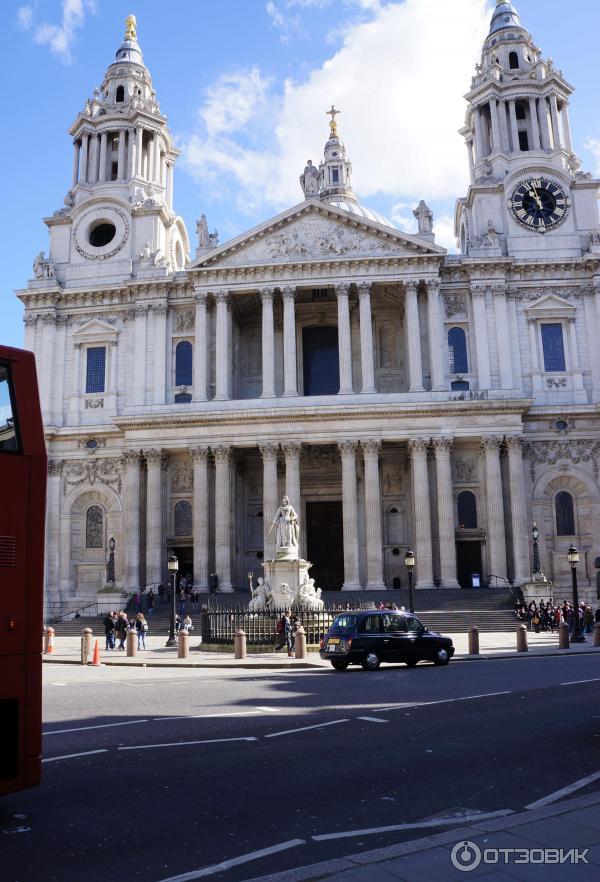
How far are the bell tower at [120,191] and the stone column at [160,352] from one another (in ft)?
9.15

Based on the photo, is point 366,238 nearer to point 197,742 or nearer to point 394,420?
point 394,420

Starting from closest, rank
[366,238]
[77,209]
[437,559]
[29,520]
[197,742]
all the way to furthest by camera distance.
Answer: [29,520] → [197,742] → [437,559] → [366,238] → [77,209]

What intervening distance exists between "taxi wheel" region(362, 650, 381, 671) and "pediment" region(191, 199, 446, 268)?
3095 cm

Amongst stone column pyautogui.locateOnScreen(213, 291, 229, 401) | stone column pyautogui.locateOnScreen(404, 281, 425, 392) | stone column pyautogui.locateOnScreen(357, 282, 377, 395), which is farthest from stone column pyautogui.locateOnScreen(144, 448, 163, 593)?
stone column pyautogui.locateOnScreen(404, 281, 425, 392)

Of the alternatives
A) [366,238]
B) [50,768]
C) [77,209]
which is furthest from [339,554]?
[50,768]

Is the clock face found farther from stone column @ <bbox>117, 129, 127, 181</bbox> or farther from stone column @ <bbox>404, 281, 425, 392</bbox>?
stone column @ <bbox>117, 129, 127, 181</bbox>

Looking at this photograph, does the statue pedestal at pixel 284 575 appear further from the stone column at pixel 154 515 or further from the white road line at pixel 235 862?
the white road line at pixel 235 862

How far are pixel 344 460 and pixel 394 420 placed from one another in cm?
362

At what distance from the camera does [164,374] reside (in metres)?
49.3

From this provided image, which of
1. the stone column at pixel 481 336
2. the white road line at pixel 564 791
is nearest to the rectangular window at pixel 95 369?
the stone column at pixel 481 336

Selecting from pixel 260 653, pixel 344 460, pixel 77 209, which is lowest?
pixel 260 653

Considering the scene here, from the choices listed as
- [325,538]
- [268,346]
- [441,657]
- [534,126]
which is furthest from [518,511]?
[534,126]

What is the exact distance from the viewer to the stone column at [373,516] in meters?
43.9

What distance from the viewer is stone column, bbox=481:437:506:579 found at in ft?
144
